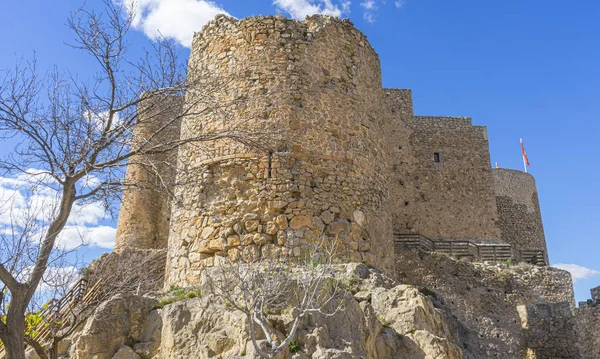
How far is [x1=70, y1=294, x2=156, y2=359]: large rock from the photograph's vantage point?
6.25m

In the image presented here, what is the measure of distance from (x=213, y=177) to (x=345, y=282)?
293 centimetres

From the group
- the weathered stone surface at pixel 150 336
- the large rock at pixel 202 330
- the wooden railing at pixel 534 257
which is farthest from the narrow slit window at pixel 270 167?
the wooden railing at pixel 534 257

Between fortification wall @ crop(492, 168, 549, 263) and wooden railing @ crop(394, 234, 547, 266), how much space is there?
16.7 feet

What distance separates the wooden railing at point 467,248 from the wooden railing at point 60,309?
39.9 feet

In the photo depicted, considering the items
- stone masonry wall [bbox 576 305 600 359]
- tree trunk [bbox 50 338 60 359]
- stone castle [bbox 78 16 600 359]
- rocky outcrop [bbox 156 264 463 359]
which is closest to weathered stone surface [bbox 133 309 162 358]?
stone castle [bbox 78 16 600 359]

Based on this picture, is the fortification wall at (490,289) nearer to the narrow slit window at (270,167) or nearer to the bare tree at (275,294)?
the narrow slit window at (270,167)

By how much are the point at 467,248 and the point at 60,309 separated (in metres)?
15.5

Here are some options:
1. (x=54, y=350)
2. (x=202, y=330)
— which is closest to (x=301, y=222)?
(x=202, y=330)

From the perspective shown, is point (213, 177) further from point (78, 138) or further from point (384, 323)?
point (384, 323)

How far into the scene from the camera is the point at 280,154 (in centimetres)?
850

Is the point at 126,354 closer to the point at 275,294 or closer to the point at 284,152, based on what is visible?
the point at 275,294

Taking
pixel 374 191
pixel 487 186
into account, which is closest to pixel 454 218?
pixel 487 186

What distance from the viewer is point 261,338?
5621 millimetres

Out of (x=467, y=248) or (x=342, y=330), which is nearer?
(x=342, y=330)
